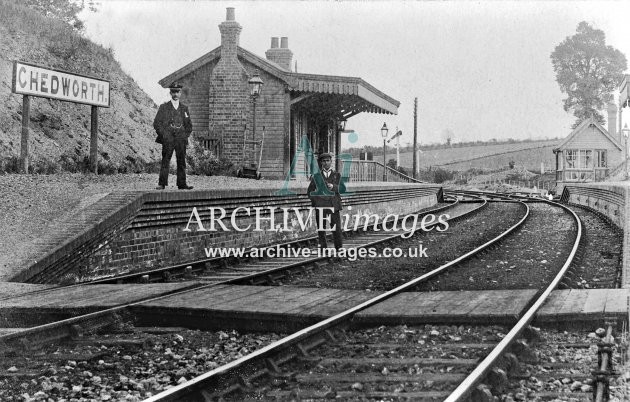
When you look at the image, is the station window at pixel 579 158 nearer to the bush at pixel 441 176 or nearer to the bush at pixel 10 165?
the bush at pixel 441 176

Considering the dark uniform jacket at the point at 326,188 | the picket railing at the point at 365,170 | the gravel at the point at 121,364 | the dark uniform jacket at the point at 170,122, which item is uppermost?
the dark uniform jacket at the point at 170,122

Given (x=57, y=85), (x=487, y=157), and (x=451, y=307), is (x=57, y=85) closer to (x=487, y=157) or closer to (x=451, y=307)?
(x=451, y=307)

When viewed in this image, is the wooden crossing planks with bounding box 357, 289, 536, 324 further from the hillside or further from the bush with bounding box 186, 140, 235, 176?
the bush with bounding box 186, 140, 235, 176

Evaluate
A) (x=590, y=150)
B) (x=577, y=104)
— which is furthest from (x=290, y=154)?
(x=577, y=104)

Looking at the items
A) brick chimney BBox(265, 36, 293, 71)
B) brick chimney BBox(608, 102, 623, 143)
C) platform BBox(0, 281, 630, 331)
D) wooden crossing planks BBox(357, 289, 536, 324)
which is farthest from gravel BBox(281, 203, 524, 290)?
brick chimney BBox(608, 102, 623, 143)

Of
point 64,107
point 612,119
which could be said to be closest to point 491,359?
point 64,107

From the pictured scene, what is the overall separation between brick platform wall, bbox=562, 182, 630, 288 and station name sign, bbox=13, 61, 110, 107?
8317 mm

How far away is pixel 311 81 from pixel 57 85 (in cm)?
Answer: 1277

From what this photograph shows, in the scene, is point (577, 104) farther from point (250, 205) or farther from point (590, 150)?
point (250, 205)

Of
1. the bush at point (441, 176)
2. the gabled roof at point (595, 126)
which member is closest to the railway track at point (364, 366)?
the gabled roof at point (595, 126)

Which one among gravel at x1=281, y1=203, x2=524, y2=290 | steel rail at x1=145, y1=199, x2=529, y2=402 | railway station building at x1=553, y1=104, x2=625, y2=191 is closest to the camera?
steel rail at x1=145, y1=199, x2=529, y2=402

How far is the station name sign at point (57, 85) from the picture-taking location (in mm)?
11484

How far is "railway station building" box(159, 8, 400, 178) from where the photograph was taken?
80.6 feet

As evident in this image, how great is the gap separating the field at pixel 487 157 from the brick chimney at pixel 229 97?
51423 mm
